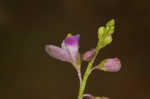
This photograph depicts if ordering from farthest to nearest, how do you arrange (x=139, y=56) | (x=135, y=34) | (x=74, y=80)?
(x=135, y=34) < (x=139, y=56) < (x=74, y=80)

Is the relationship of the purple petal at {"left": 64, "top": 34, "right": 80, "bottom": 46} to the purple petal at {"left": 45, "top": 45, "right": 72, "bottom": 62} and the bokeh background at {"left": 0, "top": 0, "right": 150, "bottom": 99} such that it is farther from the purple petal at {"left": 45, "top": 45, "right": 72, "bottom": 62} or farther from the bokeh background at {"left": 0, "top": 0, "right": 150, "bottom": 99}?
the bokeh background at {"left": 0, "top": 0, "right": 150, "bottom": 99}

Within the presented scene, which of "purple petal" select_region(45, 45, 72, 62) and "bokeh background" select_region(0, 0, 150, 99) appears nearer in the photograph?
"purple petal" select_region(45, 45, 72, 62)

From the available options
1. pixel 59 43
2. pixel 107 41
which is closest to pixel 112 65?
pixel 107 41

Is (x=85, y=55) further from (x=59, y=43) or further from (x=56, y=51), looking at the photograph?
(x=59, y=43)

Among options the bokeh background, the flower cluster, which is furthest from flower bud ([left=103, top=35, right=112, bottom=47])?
the bokeh background

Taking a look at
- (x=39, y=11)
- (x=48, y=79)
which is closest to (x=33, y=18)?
(x=39, y=11)

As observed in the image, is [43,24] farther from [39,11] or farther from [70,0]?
[70,0]

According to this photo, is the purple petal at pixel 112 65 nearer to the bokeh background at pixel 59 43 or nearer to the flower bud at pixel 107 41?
the flower bud at pixel 107 41

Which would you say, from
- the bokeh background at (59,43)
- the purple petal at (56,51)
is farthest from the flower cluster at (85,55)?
the bokeh background at (59,43)
